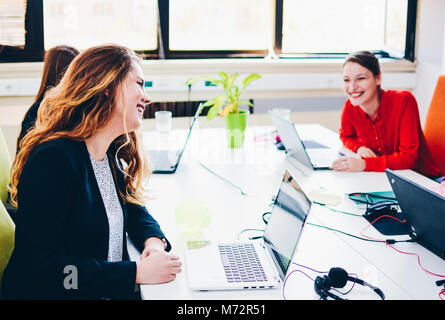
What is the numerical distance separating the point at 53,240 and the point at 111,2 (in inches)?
110

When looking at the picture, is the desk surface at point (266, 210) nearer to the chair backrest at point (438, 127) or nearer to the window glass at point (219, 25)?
the chair backrest at point (438, 127)

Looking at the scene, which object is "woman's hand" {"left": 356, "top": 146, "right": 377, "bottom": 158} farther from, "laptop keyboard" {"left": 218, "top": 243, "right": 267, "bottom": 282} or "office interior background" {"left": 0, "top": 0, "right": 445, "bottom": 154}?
"office interior background" {"left": 0, "top": 0, "right": 445, "bottom": 154}

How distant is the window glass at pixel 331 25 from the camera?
3760 mm

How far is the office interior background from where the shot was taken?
3.33 meters

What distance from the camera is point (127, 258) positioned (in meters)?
1.33

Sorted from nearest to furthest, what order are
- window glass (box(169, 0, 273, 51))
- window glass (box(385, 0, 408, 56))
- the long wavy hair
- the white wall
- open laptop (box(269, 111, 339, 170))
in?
the long wavy hair < open laptop (box(269, 111, 339, 170)) < window glass (box(169, 0, 273, 51)) < the white wall < window glass (box(385, 0, 408, 56))

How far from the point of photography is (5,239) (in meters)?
1.31

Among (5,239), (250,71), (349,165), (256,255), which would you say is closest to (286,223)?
(256,255)

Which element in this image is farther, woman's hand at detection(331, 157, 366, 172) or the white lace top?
woman's hand at detection(331, 157, 366, 172)

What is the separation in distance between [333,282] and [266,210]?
54 centimetres

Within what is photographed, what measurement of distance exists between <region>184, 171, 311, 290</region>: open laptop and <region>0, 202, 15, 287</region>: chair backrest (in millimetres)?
506

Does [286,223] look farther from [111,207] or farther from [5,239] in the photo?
[5,239]

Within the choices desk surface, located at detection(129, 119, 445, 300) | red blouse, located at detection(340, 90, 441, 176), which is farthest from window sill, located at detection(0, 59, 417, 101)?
red blouse, located at detection(340, 90, 441, 176)

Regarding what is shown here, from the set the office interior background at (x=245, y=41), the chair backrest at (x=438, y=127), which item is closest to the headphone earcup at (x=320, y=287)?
the chair backrest at (x=438, y=127)
